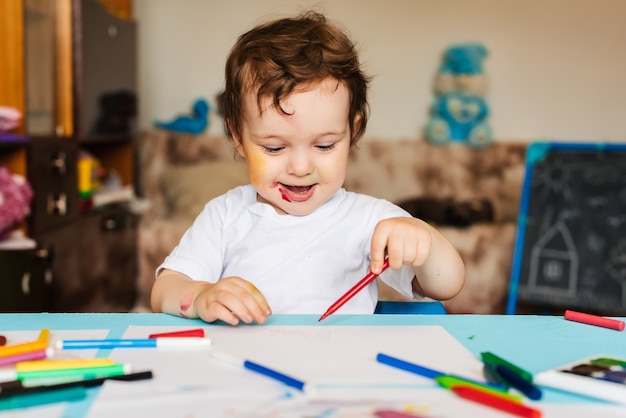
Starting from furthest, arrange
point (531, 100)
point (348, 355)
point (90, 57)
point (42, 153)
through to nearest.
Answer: point (531, 100), point (90, 57), point (42, 153), point (348, 355)

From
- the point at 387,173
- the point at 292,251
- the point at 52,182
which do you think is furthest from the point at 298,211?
the point at 387,173

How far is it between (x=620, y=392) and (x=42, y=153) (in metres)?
1.81

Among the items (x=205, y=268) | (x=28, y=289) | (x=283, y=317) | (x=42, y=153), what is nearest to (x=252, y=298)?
(x=283, y=317)

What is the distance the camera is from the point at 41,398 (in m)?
0.53

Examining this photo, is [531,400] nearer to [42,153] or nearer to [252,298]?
[252,298]

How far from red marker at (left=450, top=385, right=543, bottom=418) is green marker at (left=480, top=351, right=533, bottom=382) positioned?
5cm

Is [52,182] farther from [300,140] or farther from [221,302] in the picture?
[221,302]

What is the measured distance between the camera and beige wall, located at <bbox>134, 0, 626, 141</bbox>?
343 centimetres

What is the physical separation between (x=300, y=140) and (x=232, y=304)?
0.88ft

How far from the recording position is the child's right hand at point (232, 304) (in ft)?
2.43

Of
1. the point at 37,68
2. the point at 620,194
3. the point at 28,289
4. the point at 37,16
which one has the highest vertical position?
the point at 37,16

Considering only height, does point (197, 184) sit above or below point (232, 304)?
below

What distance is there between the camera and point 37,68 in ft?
6.88

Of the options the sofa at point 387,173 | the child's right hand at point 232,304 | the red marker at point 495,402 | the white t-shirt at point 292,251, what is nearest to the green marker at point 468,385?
the red marker at point 495,402
